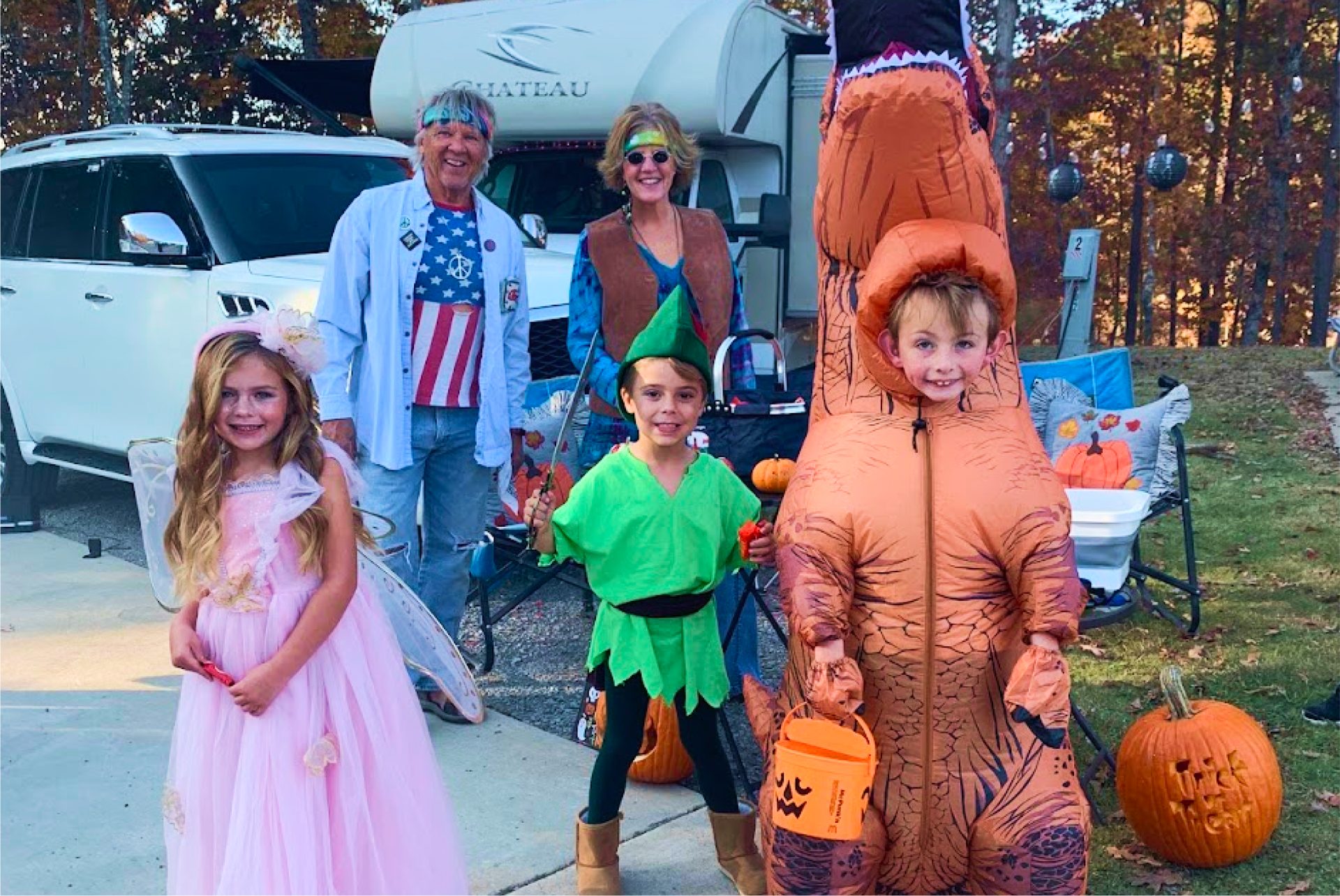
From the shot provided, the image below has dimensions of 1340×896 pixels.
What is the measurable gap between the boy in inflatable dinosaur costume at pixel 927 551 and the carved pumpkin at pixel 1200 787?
0.83 metres

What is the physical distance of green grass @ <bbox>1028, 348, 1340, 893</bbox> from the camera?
10.9 ft

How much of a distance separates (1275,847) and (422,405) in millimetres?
2836

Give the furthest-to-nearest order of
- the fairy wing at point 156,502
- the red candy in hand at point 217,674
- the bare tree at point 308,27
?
1. the bare tree at point 308,27
2. the fairy wing at point 156,502
3. the red candy in hand at point 217,674

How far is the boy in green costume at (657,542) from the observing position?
2883 mm

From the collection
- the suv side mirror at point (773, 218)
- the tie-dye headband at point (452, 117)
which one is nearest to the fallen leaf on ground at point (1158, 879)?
the tie-dye headband at point (452, 117)

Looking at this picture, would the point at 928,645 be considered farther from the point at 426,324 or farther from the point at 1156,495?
the point at 1156,495

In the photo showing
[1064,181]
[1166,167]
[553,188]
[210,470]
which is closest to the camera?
[210,470]

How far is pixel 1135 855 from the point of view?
334cm

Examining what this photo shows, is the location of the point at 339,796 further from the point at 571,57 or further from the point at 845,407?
the point at 571,57

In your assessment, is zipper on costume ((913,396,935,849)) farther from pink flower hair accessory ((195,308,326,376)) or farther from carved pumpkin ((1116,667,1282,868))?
pink flower hair accessory ((195,308,326,376))

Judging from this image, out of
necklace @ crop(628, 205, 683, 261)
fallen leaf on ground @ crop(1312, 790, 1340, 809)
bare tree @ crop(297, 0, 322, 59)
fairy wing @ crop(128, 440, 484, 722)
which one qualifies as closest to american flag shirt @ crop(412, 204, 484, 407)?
necklace @ crop(628, 205, 683, 261)

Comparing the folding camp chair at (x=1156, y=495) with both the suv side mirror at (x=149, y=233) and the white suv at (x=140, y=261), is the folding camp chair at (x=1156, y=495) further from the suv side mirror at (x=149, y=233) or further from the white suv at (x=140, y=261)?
the suv side mirror at (x=149, y=233)

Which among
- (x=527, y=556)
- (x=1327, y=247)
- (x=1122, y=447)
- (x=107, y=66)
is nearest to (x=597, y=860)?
(x=527, y=556)

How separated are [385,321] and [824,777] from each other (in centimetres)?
222
